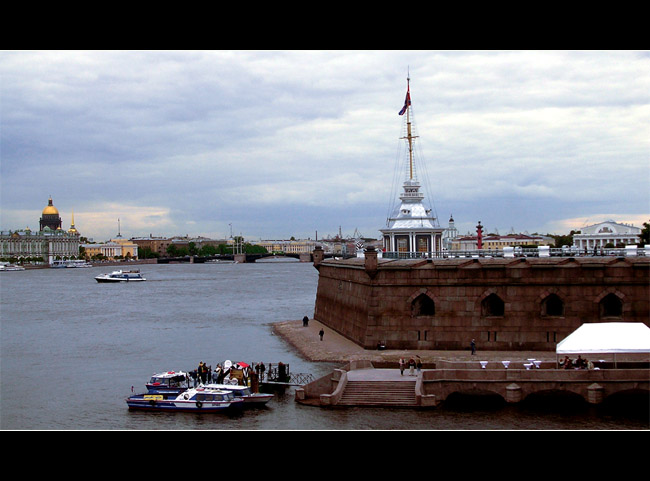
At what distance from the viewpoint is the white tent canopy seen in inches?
879

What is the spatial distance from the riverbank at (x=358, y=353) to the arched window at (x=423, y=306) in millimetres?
1644

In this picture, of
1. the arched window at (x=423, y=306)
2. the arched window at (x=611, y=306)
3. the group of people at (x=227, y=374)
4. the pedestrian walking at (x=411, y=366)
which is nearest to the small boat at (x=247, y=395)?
the group of people at (x=227, y=374)

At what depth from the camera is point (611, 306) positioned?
2872cm

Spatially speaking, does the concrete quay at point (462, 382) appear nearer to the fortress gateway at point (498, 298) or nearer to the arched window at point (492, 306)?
the fortress gateway at point (498, 298)

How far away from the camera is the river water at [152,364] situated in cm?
2152

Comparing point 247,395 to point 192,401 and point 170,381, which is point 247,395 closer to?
point 192,401

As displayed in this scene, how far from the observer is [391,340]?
99.5 feet

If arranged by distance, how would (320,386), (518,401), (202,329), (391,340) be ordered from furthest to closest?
(202,329)
(391,340)
(320,386)
(518,401)

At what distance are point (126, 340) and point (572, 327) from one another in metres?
26.8

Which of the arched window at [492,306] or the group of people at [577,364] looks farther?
the arched window at [492,306]

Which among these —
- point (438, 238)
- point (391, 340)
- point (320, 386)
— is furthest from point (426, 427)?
point (438, 238)

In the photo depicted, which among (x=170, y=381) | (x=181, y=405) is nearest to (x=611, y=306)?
(x=181, y=405)

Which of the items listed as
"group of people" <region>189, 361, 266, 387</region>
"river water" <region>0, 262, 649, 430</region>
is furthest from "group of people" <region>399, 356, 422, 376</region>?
"group of people" <region>189, 361, 266, 387</region>
